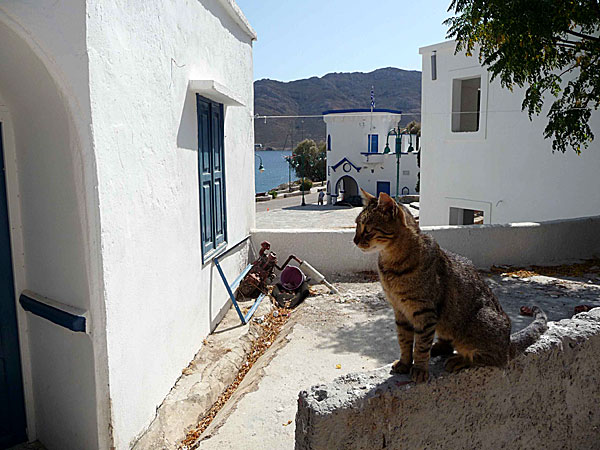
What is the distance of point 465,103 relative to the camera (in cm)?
1570

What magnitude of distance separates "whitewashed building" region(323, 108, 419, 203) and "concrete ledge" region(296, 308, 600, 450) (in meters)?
35.5

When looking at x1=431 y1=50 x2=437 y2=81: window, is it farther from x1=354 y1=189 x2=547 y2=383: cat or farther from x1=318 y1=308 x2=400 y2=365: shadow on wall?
x1=354 y1=189 x2=547 y2=383: cat

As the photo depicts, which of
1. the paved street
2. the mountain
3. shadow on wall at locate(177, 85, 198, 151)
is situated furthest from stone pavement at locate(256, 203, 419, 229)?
the mountain

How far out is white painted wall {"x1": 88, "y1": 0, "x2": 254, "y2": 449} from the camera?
3.46 metres

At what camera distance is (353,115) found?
1518 inches

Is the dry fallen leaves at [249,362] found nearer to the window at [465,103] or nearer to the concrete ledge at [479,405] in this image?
the concrete ledge at [479,405]

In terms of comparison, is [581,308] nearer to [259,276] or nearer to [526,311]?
[526,311]

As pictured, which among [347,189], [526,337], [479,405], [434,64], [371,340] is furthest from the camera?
[347,189]

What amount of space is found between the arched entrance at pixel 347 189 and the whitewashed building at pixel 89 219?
34844 millimetres

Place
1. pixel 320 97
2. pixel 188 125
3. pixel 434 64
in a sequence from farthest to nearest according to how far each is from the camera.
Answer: pixel 320 97, pixel 434 64, pixel 188 125

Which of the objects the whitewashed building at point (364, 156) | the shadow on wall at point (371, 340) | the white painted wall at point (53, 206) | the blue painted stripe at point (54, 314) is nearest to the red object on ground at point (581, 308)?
the shadow on wall at point (371, 340)

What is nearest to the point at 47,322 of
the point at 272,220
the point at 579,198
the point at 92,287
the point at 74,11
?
the point at 92,287

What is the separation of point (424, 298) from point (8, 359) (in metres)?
3.21

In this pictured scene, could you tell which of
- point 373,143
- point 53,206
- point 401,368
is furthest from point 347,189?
point 401,368
